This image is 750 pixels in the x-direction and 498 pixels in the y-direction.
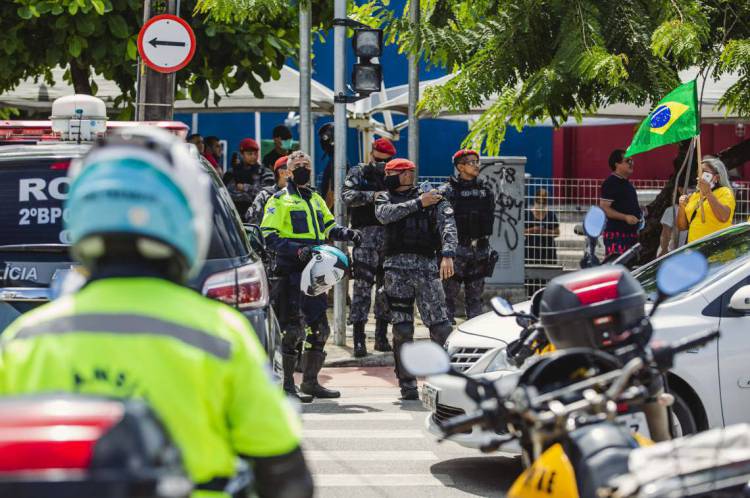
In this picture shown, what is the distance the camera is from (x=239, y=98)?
17469 millimetres

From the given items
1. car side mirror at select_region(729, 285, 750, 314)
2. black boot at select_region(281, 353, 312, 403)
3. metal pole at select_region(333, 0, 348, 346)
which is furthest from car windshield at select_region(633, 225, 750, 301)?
metal pole at select_region(333, 0, 348, 346)

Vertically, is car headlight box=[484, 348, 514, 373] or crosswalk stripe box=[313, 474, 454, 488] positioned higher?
car headlight box=[484, 348, 514, 373]

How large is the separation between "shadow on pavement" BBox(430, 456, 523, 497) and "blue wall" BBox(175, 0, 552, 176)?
782 inches

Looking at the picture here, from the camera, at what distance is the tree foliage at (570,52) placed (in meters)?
11.1

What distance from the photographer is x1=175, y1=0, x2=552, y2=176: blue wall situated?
2798 centimetres

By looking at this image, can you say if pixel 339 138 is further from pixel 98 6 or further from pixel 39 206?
pixel 39 206

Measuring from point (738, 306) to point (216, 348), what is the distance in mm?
4753

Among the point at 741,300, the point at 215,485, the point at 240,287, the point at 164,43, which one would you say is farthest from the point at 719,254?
the point at 164,43

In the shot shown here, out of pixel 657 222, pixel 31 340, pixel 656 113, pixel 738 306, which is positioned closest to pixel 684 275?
pixel 31 340

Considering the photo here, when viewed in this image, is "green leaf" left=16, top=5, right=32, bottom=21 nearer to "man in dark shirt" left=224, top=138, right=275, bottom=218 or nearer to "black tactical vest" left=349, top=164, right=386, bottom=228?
"man in dark shirt" left=224, top=138, right=275, bottom=218

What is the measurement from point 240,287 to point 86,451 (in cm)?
409

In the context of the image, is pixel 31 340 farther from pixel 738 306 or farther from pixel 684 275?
pixel 738 306

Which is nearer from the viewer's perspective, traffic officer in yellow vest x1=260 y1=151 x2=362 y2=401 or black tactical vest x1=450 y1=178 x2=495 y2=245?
traffic officer in yellow vest x1=260 y1=151 x2=362 y2=401

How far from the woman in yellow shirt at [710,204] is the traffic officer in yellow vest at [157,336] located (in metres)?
8.72
